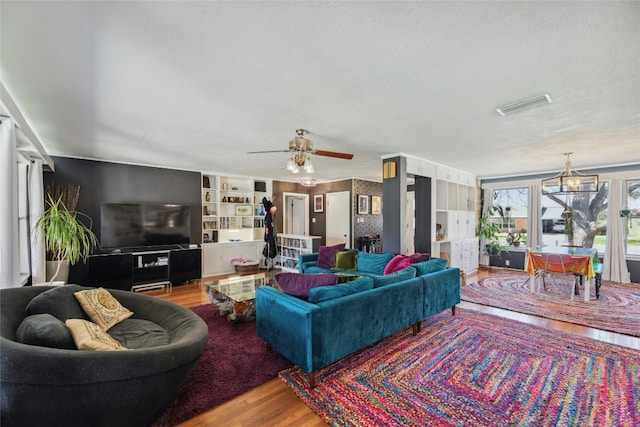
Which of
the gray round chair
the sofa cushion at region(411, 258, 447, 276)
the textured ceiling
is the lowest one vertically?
the gray round chair

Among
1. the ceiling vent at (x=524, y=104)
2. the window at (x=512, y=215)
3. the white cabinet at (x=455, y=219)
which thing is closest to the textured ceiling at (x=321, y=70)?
the ceiling vent at (x=524, y=104)

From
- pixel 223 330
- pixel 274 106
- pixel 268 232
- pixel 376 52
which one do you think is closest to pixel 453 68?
pixel 376 52

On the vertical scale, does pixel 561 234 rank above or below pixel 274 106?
below

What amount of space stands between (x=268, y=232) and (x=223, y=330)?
3.65 meters

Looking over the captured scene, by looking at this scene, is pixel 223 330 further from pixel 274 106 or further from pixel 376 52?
pixel 376 52

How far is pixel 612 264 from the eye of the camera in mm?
5711

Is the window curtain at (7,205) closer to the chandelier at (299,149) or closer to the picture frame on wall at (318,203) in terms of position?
the chandelier at (299,149)

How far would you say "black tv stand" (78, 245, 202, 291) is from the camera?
464 centimetres

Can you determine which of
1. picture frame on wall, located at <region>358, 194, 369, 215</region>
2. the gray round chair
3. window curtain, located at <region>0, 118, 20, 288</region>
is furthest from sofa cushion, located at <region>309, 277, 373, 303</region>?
picture frame on wall, located at <region>358, 194, 369, 215</region>

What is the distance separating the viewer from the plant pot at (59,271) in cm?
430

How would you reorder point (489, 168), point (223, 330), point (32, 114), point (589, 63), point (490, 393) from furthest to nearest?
point (489, 168)
point (223, 330)
point (32, 114)
point (490, 393)
point (589, 63)

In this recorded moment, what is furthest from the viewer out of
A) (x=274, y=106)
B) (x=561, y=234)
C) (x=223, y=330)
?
(x=561, y=234)

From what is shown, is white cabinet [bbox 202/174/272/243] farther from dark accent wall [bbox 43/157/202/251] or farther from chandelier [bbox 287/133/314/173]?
chandelier [bbox 287/133/314/173]

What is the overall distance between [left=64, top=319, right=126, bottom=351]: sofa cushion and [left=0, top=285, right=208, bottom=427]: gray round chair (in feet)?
0.69
